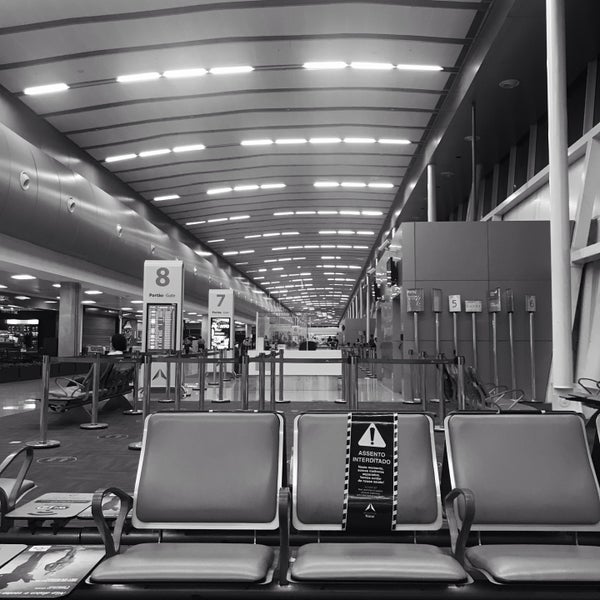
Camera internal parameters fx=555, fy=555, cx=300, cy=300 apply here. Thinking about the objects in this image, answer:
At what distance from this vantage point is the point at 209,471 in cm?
275

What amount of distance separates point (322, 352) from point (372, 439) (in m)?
19.1

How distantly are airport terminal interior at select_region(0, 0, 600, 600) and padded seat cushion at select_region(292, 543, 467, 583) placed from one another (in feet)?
0.04

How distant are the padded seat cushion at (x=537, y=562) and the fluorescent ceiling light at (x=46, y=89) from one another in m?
11.4

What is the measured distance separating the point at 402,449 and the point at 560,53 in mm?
6912

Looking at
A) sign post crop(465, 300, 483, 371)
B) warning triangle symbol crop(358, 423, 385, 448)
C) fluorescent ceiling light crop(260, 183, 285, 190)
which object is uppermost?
fluorescent ceiling light crop(260, 183, 285, 190)

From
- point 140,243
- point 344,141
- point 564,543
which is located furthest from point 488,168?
point 564,543

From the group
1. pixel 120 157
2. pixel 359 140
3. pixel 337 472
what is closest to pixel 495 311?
pixel 359 140

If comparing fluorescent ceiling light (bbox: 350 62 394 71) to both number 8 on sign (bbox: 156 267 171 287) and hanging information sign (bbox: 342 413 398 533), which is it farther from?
hanging information sign (bbox: 342 413 398 533)

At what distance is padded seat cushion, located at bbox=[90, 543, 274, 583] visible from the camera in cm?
218

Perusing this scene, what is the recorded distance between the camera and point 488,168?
1546 cm

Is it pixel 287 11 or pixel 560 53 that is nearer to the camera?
pixel 560 53

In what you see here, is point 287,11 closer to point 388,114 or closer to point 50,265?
point 388,114

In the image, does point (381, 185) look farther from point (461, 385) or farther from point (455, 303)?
point (461, 385)

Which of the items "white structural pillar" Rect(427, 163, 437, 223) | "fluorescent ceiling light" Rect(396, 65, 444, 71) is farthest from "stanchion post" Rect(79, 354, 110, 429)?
"white structural pillar" Rect(427, 163, 437, 223)
